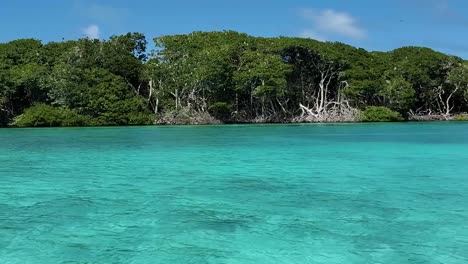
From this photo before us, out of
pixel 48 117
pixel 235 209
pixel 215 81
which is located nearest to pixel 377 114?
pixel 215 81

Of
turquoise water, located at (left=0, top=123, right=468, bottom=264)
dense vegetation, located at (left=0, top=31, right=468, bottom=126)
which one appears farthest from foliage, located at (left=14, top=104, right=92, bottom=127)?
turquoise water, located at (left=0, top=123, right=468, bottom=264)

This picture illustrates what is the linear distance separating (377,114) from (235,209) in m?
30.8

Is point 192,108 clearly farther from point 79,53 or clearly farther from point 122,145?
point 122,145

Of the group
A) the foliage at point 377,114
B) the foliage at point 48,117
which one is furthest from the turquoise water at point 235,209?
the foliage at point 377,114

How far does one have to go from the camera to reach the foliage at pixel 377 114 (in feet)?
118

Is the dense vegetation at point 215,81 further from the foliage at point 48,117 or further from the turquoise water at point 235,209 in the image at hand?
the turquoise water at point 235,209

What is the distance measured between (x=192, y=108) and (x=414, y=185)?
27.9 meters

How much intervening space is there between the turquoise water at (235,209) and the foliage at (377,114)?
22801 millimetres

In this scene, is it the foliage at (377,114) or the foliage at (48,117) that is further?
the foliage at (377,114)

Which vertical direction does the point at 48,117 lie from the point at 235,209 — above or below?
above

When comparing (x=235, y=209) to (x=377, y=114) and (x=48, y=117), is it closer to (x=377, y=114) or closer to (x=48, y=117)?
(x=48, y=117)

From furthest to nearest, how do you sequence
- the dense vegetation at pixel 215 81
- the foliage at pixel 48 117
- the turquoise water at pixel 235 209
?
the dense vegetation at pixel 215 81, the foliage at pixel 48 117, the turquoise water at pixel 235 209

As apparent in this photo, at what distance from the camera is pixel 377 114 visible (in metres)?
36.1

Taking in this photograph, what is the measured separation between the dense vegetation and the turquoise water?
2012 cm
